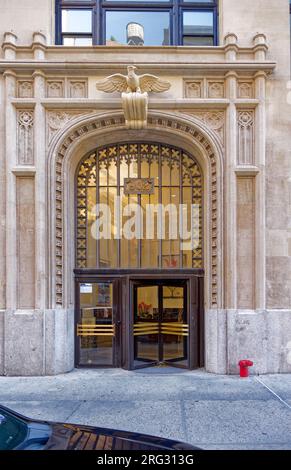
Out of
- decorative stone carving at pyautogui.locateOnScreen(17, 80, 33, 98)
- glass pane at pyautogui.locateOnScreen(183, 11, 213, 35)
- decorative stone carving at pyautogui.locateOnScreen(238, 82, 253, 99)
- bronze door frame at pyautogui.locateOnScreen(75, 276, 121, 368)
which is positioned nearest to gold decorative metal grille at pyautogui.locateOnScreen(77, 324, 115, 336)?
bronze door frame at pyautogui.locateOnScreen(75, 276, 121, 368)

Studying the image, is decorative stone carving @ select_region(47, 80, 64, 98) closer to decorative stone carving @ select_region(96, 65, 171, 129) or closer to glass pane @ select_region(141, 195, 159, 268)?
decorative stone carving @ select_region(96, 65, 171, 129)

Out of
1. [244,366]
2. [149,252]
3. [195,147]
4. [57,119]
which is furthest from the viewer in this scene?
[149,252]

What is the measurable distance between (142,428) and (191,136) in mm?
6579

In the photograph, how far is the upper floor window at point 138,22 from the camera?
9.42 m

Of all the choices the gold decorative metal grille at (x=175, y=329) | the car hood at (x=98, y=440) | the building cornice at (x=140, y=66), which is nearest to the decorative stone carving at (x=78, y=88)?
the building cornice at (x=140, y=66)

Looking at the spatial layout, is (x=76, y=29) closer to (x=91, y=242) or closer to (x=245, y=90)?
(x=245, y=90)

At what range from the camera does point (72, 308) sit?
30.0 feet

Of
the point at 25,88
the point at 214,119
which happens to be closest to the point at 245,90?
the point at 214,119

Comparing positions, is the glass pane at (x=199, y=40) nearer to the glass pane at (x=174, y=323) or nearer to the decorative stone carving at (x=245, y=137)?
the decorative stone carving at (x=245, y=137)

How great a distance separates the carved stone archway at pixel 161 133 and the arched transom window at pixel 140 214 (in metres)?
0.52

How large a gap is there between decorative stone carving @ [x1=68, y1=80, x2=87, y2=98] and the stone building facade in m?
0.02

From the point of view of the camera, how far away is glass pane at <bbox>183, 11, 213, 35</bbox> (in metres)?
9.50

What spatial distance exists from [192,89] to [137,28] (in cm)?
226

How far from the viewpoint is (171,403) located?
6504 millimetres
